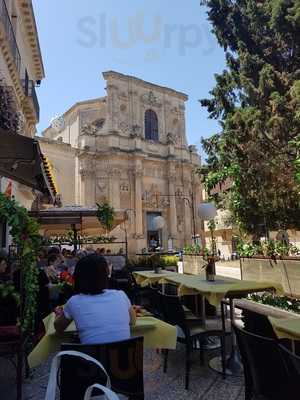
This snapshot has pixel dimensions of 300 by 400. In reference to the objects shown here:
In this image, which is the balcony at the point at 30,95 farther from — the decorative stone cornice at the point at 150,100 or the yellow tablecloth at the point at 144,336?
the decorative stone cornice at the point at 150,100

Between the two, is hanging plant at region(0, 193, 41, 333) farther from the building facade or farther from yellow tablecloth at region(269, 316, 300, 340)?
the building facade

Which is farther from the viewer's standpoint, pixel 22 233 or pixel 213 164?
pixel 213 164

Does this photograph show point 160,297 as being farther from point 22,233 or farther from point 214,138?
point 214,138

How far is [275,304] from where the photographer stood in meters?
6.33

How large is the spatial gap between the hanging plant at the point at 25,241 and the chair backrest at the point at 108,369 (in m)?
1.25

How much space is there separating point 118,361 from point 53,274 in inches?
170

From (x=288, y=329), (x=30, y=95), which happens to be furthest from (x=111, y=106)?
(x=288, y=329)

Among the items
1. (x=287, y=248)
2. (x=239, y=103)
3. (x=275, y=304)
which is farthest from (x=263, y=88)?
(x=275, y=304)

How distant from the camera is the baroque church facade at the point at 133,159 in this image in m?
31.5

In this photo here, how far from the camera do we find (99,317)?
7.47ft

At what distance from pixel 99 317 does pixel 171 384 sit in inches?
68.5

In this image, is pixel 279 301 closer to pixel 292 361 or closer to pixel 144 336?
pixel 144 336

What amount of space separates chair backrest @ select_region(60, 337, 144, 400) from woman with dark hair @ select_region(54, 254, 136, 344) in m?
0.23

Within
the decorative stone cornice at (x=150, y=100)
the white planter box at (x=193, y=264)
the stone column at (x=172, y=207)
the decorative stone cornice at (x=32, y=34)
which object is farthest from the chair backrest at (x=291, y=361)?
the decorative stone cornice at (x=150, y=100)
